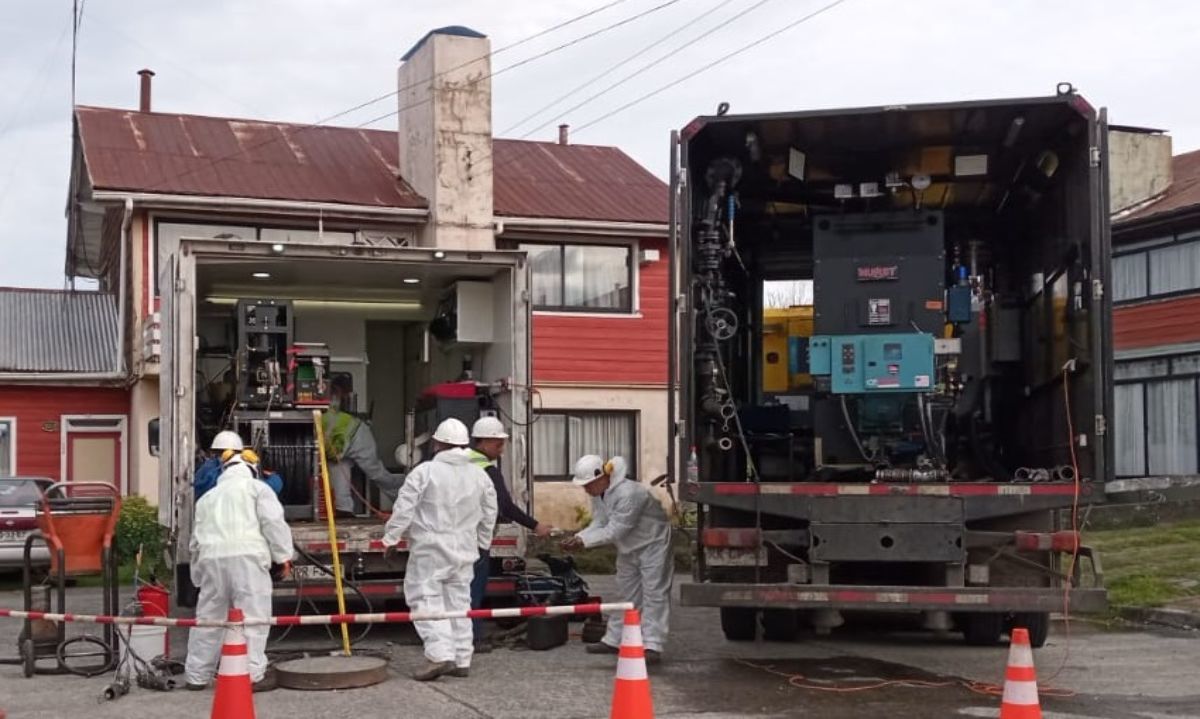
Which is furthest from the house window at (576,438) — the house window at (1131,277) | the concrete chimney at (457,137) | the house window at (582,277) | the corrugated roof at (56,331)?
the house window at (1131,277)

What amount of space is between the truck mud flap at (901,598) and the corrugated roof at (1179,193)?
16641 mm

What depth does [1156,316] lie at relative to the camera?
24.7 m

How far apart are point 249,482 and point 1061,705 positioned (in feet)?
16.6

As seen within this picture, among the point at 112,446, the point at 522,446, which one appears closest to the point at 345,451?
the point at 522,446

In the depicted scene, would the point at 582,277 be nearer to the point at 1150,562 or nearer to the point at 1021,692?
the point at 1150,562

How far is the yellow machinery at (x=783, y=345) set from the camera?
11.3 meters

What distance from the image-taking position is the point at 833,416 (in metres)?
10.4

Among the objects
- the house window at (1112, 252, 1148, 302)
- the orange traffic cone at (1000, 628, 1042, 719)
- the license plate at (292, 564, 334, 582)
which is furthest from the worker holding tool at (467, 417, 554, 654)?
the house window at (1112, 252, 1148, 302)

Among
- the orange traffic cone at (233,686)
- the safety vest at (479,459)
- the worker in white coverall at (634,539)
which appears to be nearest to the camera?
the orange traffic cone at (233,686)

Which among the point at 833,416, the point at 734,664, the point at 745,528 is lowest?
the point at 734,664

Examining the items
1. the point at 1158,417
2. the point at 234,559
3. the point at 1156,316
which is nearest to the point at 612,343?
the point at 1156,316

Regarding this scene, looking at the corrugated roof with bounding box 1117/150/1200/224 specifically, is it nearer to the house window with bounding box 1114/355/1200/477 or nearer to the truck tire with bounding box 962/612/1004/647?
the house window with bounding box 1114/355/1200/477

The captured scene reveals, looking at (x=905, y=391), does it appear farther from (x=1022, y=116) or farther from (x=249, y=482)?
(x=249, y=482)

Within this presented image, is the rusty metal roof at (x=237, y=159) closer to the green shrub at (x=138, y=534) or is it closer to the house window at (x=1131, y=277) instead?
the green shrub at (x=138, y=534)
